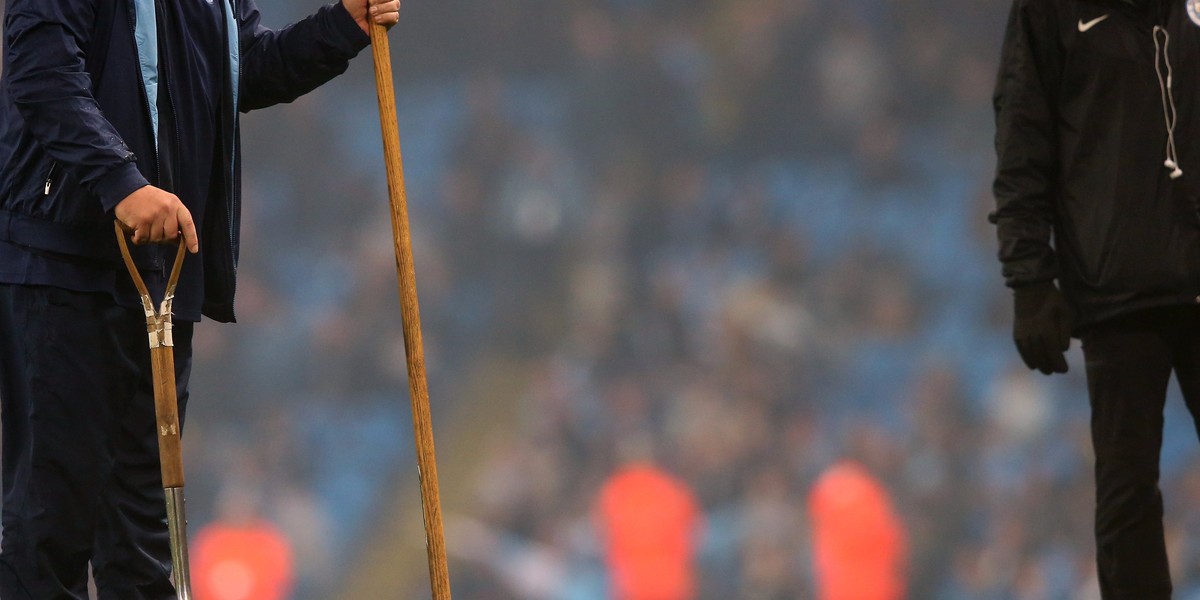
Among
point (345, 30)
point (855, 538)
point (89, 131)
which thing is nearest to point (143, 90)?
point (89, 131)

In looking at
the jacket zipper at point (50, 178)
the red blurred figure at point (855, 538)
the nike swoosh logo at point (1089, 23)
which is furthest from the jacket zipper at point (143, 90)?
the red blurred figure at point (855, 538)

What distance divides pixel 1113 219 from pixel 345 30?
1272mm

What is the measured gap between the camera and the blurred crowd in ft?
14.5

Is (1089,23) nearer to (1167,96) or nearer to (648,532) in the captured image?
(1167,96)

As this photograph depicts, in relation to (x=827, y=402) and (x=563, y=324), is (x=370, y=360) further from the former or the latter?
(x=827, y=402)

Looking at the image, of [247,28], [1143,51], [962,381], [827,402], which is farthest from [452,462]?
[1143,51]

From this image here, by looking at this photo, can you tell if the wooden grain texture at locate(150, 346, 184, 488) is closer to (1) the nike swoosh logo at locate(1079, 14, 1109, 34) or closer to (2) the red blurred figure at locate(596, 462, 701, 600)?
(1) the nike swoosh logo at locate(1079, 14, 1109, 34)

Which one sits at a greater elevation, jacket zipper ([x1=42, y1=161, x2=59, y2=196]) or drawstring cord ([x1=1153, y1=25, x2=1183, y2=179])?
drawstring cord ([x1=1153, y1=25, x2=1183, y2=179])

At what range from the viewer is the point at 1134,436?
2.13 m

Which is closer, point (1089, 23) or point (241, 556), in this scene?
point (1089, 23)

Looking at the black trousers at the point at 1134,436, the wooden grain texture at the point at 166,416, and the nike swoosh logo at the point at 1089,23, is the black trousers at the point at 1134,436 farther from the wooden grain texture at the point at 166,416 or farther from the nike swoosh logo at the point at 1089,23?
the wooden grain texture at the point at 166,416

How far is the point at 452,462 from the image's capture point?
14.8 ft

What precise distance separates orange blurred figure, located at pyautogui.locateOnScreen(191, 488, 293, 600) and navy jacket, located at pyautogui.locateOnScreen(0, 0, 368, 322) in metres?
2.45

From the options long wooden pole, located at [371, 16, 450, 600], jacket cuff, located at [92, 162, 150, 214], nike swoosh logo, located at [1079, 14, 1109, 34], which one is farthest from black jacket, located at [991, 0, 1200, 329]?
jacket cuff, located at [92, 162, 150, 214]
